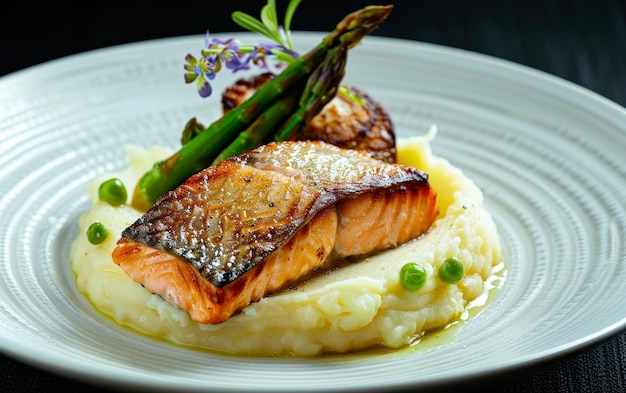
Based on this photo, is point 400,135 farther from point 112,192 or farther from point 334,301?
point 334,301

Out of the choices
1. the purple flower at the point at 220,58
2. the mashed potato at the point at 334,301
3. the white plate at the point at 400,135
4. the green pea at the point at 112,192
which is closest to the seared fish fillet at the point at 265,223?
the mashed potato at the point at 334,301

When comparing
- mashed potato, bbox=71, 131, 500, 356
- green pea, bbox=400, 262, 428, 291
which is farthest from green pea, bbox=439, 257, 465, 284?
green pea, bbox=400, 262, 428, 291

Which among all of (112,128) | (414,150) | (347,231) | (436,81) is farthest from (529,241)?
(112,128)

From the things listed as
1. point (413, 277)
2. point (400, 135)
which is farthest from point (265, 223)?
point (400, 135)

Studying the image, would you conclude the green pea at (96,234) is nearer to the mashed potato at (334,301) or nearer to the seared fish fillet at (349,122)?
the mashed potato at (334,301)

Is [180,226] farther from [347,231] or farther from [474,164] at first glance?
[474,164]
